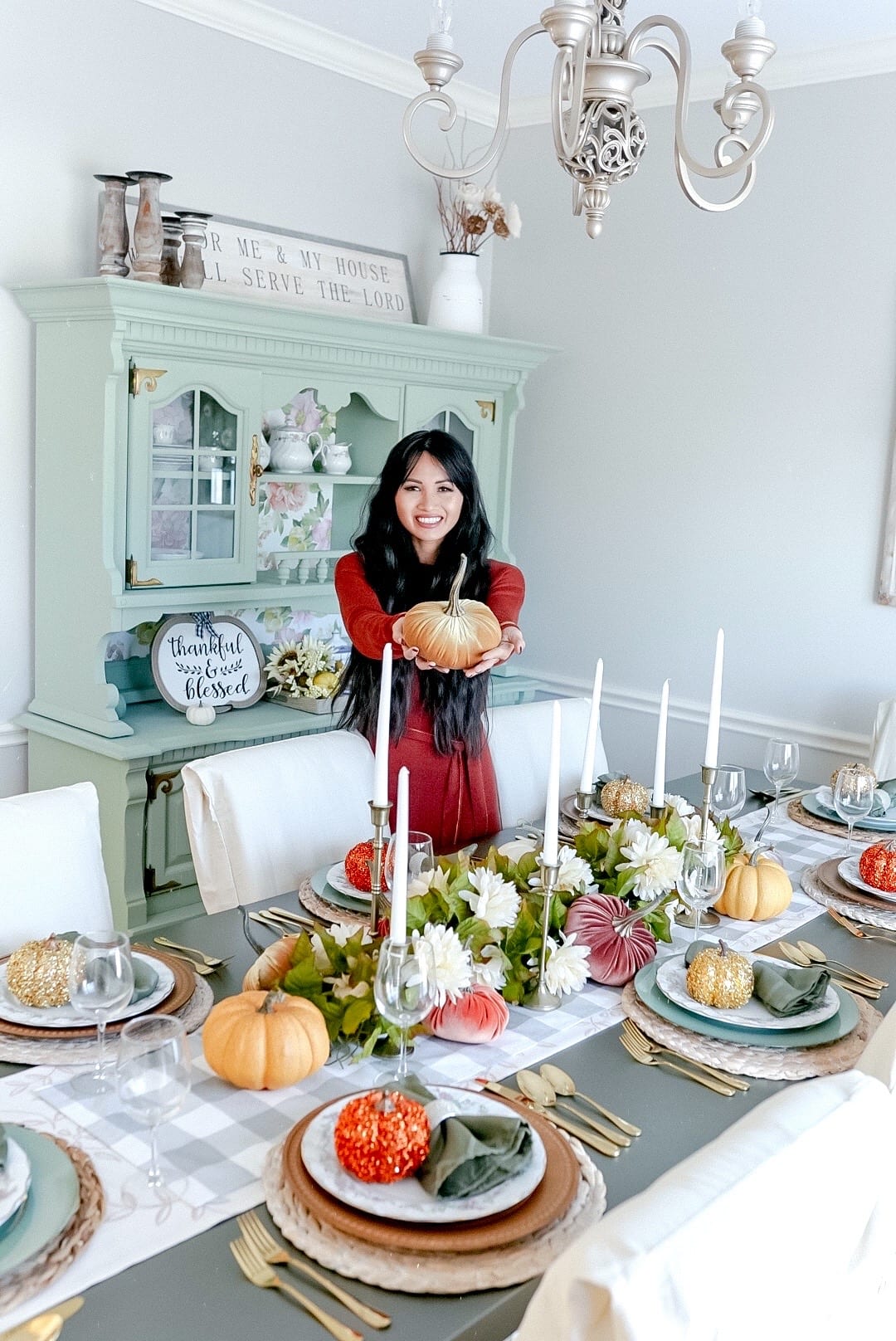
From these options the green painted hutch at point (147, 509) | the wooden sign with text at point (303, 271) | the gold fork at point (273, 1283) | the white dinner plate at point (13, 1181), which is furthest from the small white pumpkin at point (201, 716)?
the gold fork at point (273, 1283)

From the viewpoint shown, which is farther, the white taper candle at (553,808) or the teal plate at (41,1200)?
Result: the white taper candle at (553,808)

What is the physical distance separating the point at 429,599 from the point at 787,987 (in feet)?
3.80

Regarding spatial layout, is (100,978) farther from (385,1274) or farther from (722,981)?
(722,981)

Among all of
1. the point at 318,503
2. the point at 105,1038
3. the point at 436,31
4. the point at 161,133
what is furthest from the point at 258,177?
the point at 105,1038

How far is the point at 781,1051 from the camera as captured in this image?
1.28 meters

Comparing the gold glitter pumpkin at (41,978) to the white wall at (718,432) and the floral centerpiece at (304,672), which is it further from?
the white wall at (718,432)

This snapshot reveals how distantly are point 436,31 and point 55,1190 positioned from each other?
1346mm

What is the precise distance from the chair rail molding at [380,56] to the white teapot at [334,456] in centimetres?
100

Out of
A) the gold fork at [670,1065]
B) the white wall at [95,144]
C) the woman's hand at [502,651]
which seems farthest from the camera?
the white wall at [95,144]

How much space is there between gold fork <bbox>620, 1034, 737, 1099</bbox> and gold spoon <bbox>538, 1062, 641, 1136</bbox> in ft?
0.29

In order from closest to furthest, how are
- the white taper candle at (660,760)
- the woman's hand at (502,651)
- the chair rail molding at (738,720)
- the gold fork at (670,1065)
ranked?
1. the gold fork at (670,1065)
2. the white taper candle at (660,760)
3. the woman's hand at (502,651)
4. the chair rail molding at (738,720)

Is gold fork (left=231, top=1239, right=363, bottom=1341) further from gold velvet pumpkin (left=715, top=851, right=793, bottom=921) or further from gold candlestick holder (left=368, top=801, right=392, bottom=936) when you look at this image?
gold velvet pumpkin (left=715, top=851, right=793, bottom=921)

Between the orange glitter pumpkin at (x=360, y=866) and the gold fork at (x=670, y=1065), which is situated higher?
the orange glitter pumpkin at (x=360, y=866)

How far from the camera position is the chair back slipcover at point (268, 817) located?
185 centimetres
